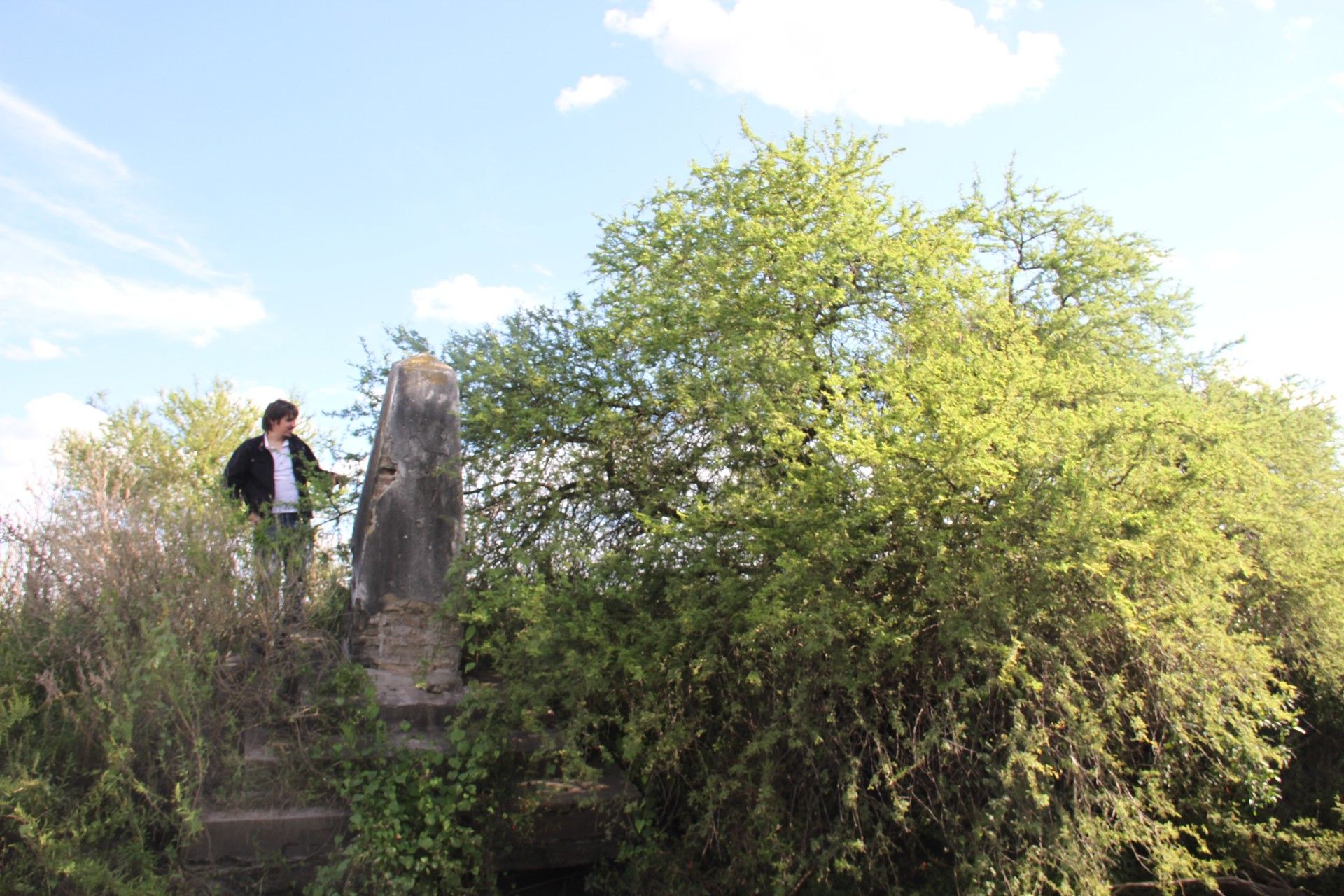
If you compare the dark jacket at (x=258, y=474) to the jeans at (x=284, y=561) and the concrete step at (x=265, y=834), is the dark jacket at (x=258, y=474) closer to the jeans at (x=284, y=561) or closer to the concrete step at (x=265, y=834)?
the jeans at (x=284, y=561)

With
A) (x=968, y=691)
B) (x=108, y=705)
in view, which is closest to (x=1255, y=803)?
(x=968, y=691)

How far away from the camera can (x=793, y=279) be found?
790 centimetres

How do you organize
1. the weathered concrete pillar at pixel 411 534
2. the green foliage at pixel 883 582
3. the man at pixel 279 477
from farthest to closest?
the man at pixel 279 477
the weathered concrete pillar at pixel 411 534
the green foliage at pixel 883 582

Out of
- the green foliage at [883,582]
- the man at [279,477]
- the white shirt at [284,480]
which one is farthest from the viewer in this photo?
the white shirt at [284,480]

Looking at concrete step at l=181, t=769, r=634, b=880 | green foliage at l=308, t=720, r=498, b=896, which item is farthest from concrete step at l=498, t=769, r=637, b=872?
green foliage at l=308, t=720, r=498, b=896

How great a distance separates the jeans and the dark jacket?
213 millimetres

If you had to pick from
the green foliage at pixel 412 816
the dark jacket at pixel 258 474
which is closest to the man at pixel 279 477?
the dark jacket at pixel 258 474

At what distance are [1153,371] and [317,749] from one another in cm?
827

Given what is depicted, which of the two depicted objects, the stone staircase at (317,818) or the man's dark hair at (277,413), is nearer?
the stone staircase at (317,818)

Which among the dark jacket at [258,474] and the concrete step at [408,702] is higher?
the dark jacket at [258,474]

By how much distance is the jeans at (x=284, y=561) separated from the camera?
739cm

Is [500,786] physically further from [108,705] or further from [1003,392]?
[1003,392]

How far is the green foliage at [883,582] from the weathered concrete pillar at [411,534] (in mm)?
407

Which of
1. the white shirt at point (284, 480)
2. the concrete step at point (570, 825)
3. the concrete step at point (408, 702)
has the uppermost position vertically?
the white shirt at point (284, 480)
